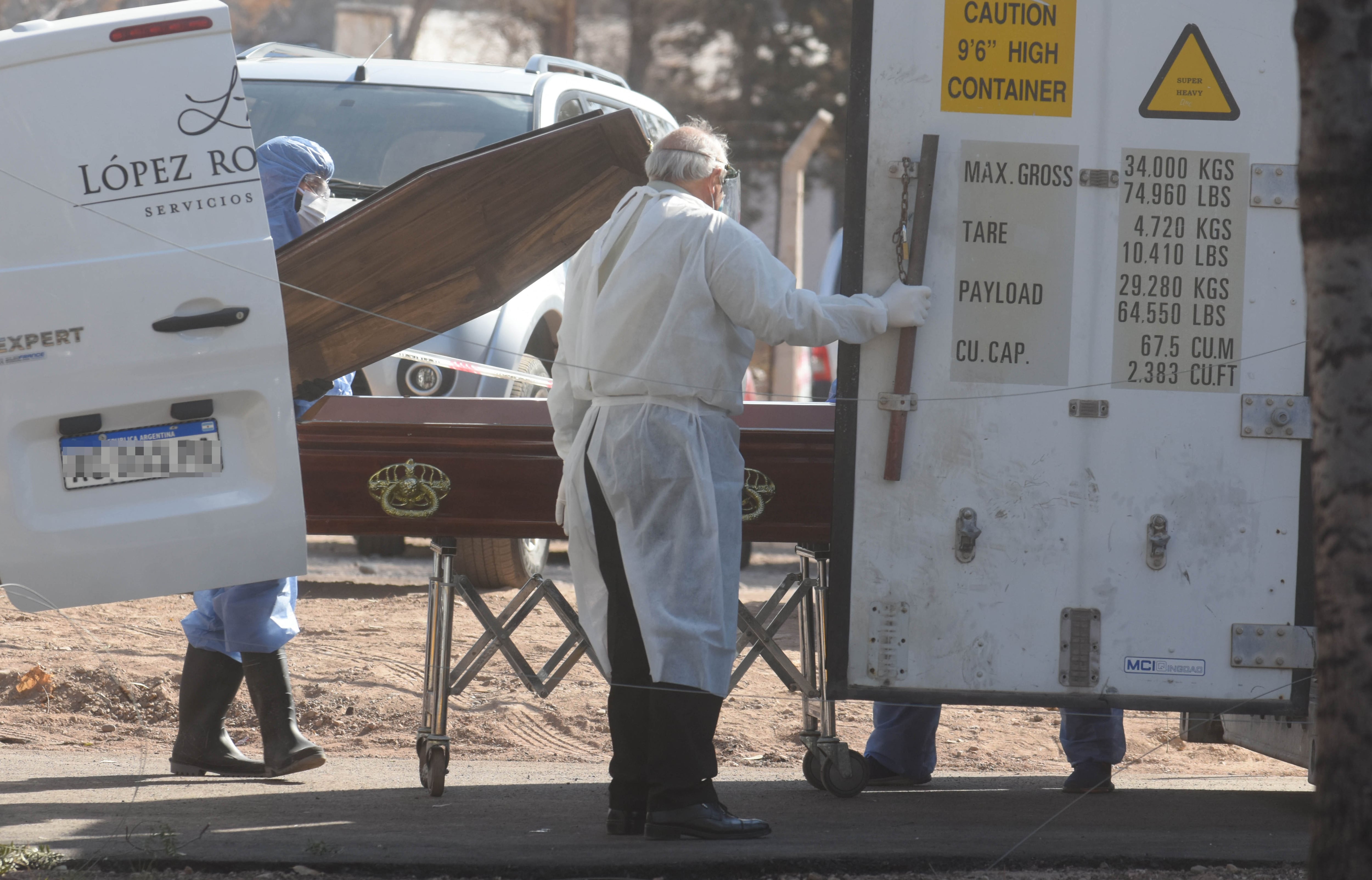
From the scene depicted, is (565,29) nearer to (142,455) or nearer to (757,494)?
(757,494)

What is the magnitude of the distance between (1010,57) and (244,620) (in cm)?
269

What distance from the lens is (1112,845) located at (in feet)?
13.1

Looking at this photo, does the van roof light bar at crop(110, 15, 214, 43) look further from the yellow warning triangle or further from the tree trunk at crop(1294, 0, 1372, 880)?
the tree trunk at crop(1294, 0, 1372, 880)

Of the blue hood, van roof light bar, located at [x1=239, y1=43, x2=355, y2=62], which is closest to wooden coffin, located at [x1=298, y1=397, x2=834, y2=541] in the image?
the blue hood

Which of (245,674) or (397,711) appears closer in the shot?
(245,674)

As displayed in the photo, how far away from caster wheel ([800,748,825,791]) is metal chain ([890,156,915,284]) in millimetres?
1562

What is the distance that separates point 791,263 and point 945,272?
1116 cm

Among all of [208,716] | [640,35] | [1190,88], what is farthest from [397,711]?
[640,35]

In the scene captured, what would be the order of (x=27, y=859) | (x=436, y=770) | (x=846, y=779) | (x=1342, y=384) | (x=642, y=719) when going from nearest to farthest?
(x=1342, y=384) → (x=27, y=859) → (x=642, y=719) → (x=436, y=770) → (x=846, y=779)

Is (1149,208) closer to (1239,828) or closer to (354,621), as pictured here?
(1239,828)

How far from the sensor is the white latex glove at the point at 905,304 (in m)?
3.88

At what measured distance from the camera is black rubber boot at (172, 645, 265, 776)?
4.65 m

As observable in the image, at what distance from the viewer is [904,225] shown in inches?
154

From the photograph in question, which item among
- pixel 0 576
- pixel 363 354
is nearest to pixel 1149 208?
pixel 363 354
